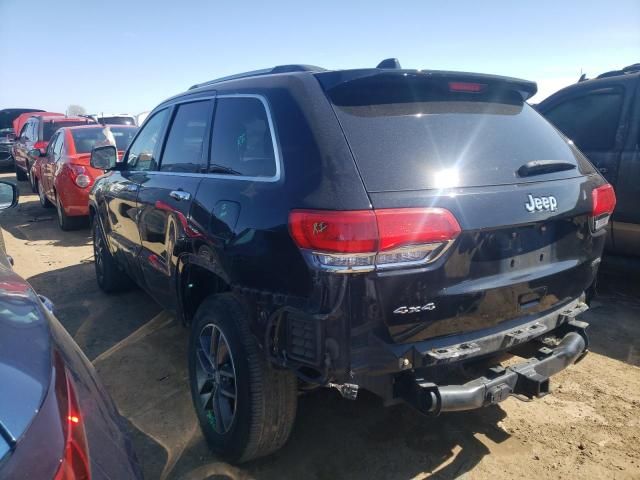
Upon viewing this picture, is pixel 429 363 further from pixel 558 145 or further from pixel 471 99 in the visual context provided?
pixel 558 145

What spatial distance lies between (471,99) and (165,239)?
204 cm

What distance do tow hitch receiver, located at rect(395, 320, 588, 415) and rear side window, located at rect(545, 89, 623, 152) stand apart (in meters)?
2.97

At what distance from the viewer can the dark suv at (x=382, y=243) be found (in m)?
1.90

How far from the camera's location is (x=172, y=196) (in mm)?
3062

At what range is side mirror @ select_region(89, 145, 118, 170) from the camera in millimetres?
4391

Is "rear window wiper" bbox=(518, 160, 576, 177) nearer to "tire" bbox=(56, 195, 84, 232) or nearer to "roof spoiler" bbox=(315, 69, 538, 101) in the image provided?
"roof spoiler" bbox=(315, 69, 538, 101)

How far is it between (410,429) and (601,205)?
1616 mm

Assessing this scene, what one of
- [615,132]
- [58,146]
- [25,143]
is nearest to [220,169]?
[615,132]

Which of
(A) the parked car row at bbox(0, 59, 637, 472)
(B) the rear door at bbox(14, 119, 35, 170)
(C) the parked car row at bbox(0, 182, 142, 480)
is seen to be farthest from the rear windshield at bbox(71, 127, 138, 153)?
(C) the parked car row at bbox(0, 182, 142, 480)

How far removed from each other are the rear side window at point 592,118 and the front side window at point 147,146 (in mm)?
3887

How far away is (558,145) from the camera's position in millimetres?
2693

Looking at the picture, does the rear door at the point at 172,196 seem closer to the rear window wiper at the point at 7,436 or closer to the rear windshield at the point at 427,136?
the rear windshield at the point at 427,136

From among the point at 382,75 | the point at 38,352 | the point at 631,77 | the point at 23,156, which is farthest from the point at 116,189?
the point at 23,156

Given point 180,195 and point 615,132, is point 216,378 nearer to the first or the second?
point 180,195
